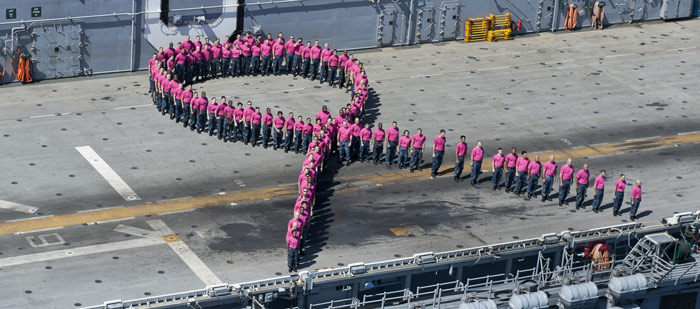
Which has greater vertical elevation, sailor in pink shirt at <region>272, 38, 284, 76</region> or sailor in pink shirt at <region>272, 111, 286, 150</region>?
sailor in pink shirt at <region>272, 38, 284, 76</region>

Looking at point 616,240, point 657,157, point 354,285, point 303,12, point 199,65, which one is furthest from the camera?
point 303,12

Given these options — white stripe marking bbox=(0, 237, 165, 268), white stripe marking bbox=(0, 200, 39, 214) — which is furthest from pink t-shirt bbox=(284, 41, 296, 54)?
white stripe marking bbox=(0, 237, 165, 268)

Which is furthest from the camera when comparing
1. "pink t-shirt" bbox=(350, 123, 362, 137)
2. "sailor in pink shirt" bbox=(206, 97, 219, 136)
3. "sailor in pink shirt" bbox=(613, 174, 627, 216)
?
"sailor in pink shirt" bbox=(206, 97, 219, 136)

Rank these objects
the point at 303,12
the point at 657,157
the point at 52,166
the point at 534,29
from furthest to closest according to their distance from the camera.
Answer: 1. the point at 534,29
2. the point at 303,12
3. the point at 657,157
4. the point at 52,166

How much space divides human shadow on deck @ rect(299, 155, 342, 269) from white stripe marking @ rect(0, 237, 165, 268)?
13.6ft

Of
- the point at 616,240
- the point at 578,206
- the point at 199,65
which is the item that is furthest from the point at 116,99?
the point at 616,240

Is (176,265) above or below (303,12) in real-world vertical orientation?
below

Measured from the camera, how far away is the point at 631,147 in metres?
46.4

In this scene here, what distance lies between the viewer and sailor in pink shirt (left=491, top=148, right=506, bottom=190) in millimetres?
41750

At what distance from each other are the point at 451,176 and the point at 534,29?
16.7 meters

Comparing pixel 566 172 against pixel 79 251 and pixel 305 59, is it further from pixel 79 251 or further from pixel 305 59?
pixel 79 251

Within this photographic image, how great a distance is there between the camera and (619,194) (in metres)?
40.4

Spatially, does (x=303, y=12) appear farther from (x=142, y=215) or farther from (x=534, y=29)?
(x=142, y=215)

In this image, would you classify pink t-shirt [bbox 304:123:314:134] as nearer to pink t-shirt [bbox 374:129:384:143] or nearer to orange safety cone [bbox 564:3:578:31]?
pink t-shirt [bbox 374:129:384:143]
